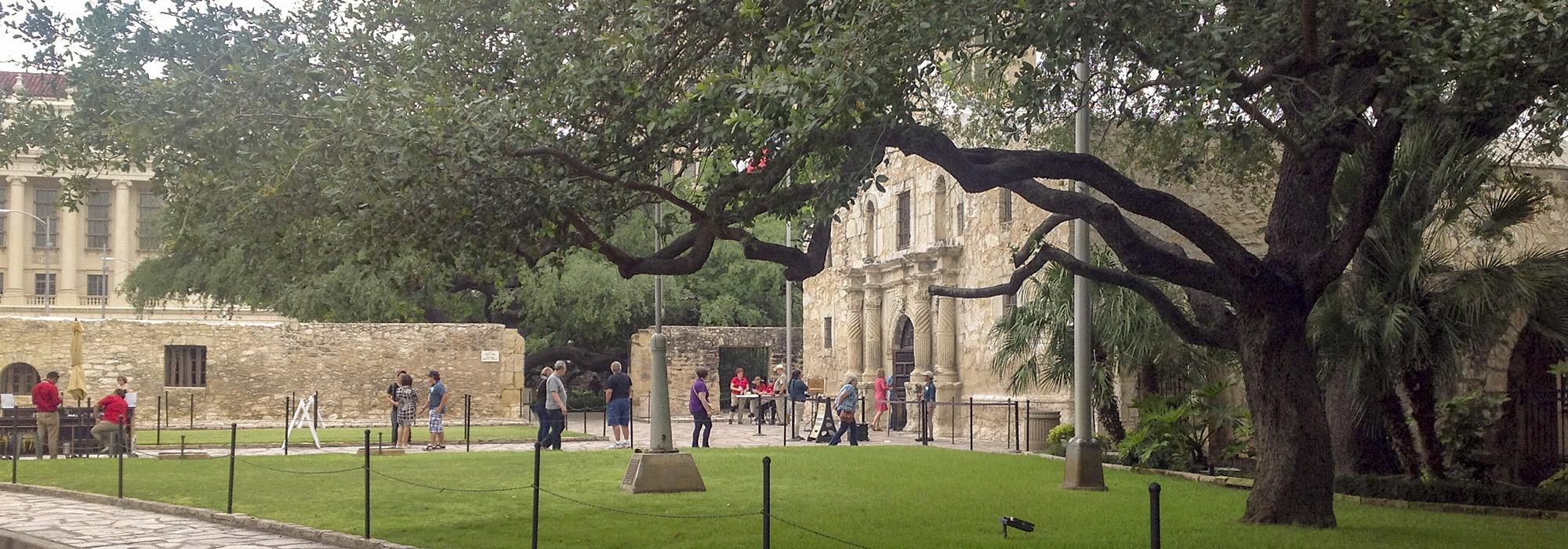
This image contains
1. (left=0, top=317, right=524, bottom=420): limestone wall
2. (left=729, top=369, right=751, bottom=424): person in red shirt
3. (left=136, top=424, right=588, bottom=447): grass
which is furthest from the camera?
(left=729, top=369, right=751, bottom=424): person in red shirt

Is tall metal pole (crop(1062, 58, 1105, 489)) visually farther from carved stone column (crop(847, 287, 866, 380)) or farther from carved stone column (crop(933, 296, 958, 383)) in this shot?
carved stone column (crop(847, 287, 866, 380))

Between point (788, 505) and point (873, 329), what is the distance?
21.7 meters

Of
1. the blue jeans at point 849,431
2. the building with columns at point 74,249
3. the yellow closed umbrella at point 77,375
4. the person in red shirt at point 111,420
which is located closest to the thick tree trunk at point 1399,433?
the blue jeans at point 849,431

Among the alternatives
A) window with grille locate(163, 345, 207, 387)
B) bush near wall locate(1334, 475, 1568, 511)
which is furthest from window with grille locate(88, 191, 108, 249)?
bush near wall locate(1334, 475, 1568, 511)

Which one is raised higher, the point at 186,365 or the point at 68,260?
the point at 68,260

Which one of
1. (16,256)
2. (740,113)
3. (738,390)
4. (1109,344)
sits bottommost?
(738,390)

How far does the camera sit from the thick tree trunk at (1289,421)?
40.1 ft

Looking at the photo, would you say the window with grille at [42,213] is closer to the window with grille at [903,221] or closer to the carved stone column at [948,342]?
the window with grille at [903,221]

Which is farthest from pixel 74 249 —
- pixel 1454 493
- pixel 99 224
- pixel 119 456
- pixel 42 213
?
pixel 1454 493

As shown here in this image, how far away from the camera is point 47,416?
2192cm

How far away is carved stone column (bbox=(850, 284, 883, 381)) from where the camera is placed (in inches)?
1409

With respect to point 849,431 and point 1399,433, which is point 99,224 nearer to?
point 849,431

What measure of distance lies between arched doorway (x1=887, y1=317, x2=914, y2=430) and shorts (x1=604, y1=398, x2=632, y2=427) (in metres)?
9.85

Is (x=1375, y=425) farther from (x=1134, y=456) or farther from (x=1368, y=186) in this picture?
(x=1368, y=186)
